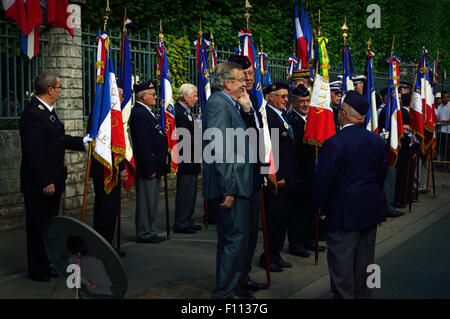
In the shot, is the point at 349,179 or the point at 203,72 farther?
the point at 203,72

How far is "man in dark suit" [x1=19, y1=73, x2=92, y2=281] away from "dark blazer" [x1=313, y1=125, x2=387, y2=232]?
270cm

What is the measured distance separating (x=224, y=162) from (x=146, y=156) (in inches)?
120

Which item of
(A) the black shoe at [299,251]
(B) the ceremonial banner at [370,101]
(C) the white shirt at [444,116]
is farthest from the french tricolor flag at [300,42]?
(C) the white shirt at [444,116]

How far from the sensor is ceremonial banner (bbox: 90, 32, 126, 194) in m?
6.63

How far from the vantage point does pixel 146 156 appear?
26.1 feet

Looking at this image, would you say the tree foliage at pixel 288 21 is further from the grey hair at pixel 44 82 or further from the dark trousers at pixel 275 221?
the grey hair at pixel 44 82

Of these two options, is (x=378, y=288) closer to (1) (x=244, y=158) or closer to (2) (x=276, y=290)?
(2) (x=276, y=290)

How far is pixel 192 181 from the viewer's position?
898 cm

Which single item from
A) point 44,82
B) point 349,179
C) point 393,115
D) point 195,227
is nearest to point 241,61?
point 349,179

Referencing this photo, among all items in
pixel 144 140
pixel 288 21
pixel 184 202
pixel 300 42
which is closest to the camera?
pixel 144 140

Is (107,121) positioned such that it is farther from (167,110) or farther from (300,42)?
(300,42)

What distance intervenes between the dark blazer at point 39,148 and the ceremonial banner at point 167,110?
8.83 ft
